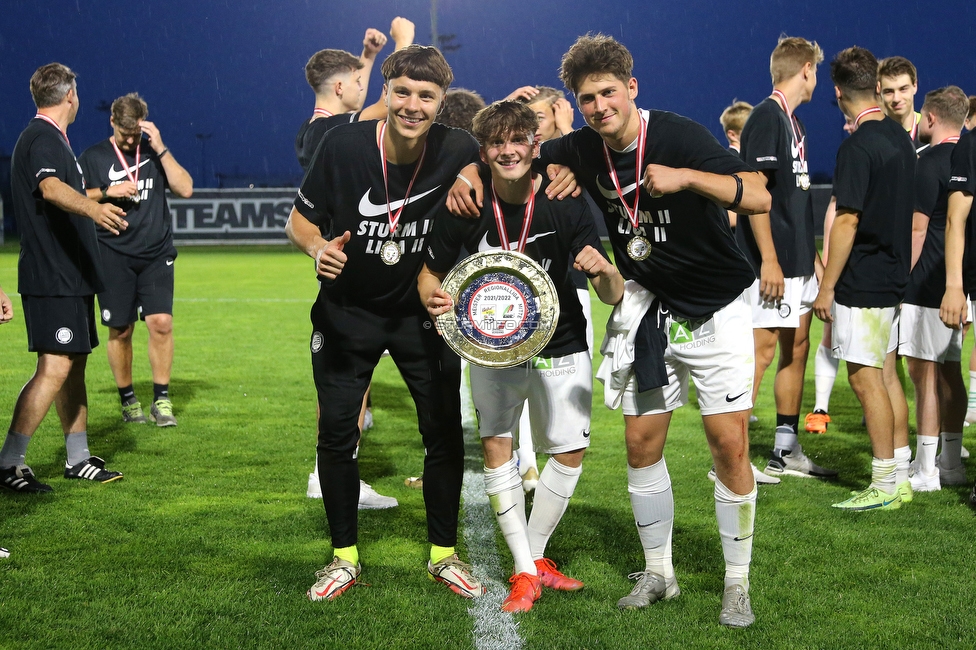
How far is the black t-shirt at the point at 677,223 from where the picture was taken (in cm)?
327

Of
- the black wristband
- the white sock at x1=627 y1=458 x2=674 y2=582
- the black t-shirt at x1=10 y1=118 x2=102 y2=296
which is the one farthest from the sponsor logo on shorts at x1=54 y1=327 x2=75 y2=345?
the black wristband

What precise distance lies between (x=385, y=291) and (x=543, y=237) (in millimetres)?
661

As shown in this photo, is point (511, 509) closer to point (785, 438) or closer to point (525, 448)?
point (525, 448)

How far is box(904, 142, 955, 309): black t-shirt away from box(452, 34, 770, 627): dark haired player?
235cm

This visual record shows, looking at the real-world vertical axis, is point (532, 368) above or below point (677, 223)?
below

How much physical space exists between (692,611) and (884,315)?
2.07m

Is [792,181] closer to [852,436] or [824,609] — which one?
[852,436]

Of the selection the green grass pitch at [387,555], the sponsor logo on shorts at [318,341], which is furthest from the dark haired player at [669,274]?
the sponsor logo on shorts at [318,341]

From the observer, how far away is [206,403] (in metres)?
7.80

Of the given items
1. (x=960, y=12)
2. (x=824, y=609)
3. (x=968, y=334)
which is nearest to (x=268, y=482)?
(x=824, y=609)

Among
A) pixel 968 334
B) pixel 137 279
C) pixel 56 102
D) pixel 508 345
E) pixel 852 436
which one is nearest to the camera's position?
pixel 508 345

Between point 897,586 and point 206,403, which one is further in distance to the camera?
point 206,403

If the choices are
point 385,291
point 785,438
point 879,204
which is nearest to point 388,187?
point 385,291

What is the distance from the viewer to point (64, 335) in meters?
5.09
